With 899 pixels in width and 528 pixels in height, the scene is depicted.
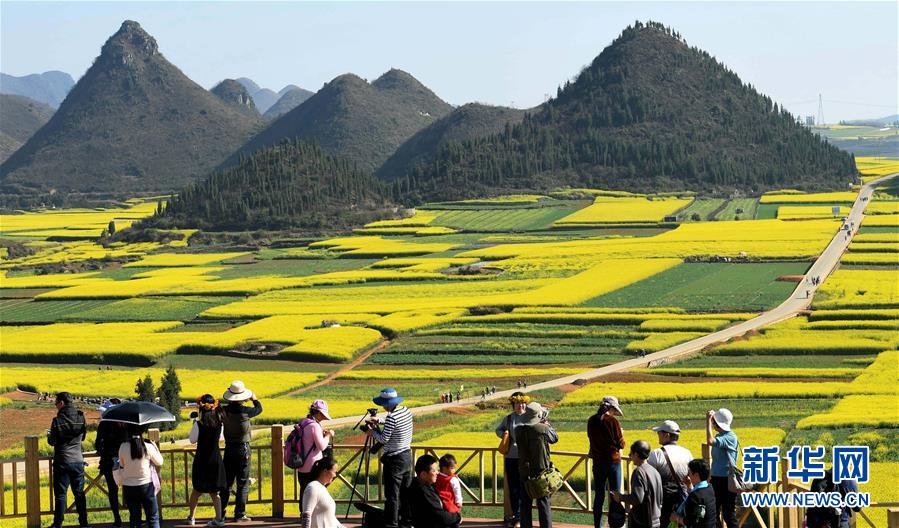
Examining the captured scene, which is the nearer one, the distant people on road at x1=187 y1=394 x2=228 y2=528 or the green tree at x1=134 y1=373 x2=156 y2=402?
the distant people on road at x1=187 y1=394 x2=228 y2=528

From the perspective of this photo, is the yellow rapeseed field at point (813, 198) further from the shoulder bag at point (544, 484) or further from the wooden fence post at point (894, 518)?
the wooden fence post at point (894, 518)

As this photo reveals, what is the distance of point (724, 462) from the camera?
67.8ft

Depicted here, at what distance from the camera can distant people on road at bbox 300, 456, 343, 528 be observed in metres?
18.0

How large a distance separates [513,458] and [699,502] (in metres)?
4.85

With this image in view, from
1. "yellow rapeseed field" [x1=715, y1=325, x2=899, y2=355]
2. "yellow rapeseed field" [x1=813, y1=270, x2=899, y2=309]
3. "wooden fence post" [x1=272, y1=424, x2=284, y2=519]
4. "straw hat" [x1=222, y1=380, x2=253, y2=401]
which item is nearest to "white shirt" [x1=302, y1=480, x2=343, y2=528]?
"straw hat" [x1=222, y1=380, x2=253, y2=401]

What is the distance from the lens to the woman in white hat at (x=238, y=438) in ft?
76.7

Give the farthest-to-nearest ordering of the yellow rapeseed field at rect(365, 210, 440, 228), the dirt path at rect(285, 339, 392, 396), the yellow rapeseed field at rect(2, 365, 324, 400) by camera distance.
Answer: the yellow rapeseed field at rect(365, 210, 440, 228)
the dirt path at rect(285, 339, 392, 396)
the yellow rapeseed field at rect(2, 365, 324, 400)

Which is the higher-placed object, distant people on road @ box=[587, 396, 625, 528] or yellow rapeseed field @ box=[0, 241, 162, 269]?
distant people on road @ box=[587, 396, 625, 528]

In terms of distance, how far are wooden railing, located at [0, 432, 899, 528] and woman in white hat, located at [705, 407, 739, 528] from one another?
17.1 inches

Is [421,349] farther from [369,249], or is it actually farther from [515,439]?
[369,249]

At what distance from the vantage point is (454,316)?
3342 inches

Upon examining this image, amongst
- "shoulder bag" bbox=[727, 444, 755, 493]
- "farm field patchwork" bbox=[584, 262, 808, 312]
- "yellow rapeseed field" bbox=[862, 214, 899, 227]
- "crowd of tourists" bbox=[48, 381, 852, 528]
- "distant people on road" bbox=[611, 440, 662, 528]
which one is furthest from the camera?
"yellow rapeseed field" bbox=[862, 214, 899, 227]

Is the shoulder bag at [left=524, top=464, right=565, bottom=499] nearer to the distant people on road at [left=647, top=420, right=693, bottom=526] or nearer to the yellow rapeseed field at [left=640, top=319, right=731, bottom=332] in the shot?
the distant people on road at [left=647, top=420, right=693, bottom=526]

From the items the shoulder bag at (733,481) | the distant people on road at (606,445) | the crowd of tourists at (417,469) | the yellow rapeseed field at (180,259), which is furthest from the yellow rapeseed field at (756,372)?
the yellow rapeseed field at (180,259)
